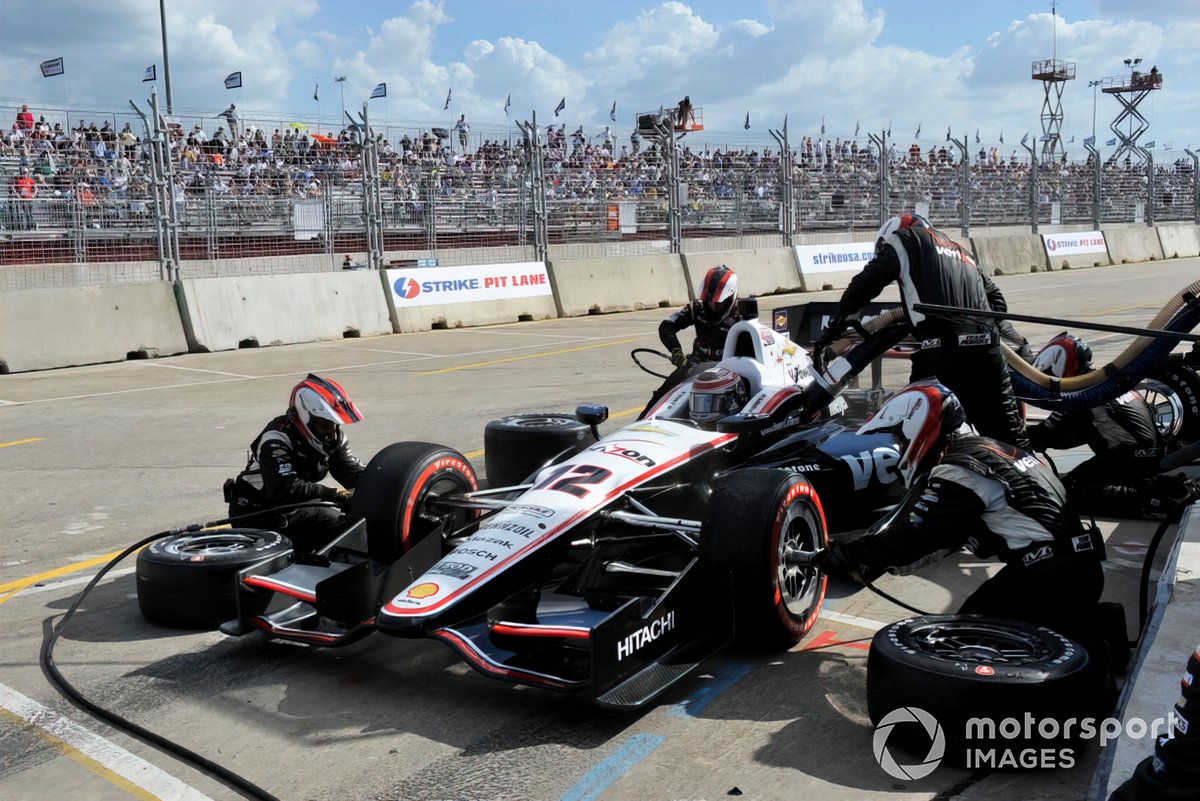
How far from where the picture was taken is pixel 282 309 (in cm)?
1555

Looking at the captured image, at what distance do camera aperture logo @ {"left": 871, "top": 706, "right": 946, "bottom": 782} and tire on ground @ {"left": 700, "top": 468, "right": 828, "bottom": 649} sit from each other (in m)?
0.88

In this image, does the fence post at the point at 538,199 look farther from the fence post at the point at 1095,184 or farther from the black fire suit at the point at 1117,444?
the fence post at the point at 1095,184

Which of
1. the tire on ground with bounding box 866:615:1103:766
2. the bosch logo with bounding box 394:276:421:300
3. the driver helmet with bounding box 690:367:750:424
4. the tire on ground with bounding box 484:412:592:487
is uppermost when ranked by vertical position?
the bosch logo with bounding box 394:276:421:300

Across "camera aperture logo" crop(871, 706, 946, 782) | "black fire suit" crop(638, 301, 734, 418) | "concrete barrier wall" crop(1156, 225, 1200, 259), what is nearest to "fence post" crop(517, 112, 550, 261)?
"black fire suit" crop(638, 301, 734, 418)

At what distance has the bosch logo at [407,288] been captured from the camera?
1700 centimetres

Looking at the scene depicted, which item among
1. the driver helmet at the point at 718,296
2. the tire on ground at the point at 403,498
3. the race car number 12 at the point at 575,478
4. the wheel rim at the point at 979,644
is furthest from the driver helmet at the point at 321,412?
the driver helmet at the point at 718,296

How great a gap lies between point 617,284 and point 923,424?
51.5 feet

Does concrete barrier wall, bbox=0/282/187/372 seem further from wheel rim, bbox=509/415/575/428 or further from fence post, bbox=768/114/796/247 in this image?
fence post, bbox=768/114/796/247

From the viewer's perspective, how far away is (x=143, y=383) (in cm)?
1238

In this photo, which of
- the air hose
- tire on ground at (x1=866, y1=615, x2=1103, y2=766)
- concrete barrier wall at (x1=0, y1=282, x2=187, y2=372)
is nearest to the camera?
tire on ground at (x1=866, y1=615, x2=1103, y2=766)

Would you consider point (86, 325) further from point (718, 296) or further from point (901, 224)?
point (901, 224)

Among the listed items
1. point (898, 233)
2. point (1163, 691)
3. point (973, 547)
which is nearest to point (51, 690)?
point (973, 547)

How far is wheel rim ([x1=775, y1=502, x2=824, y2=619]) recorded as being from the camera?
15.5 feet

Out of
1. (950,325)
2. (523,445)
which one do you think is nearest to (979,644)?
(950,325)
